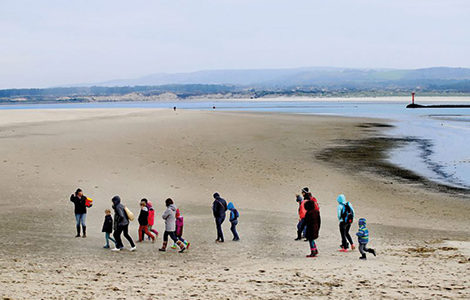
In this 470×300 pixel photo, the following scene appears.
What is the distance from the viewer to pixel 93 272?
37.4 feet

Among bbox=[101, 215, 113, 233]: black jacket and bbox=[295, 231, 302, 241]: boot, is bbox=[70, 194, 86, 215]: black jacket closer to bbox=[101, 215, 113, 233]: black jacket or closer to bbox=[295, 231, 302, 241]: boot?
bbox=[101, 215, 113, 233]: black jacket

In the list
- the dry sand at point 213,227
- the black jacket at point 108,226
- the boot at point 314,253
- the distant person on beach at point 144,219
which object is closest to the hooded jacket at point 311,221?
the boot at point 314,253

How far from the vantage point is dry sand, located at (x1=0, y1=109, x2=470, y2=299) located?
10352mm

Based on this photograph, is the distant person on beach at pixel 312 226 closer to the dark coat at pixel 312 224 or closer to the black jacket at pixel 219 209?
the dark coat at pixel 312 224

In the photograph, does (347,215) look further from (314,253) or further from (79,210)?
(79,210)

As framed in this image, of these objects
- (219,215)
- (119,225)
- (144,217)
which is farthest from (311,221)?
(119,225)

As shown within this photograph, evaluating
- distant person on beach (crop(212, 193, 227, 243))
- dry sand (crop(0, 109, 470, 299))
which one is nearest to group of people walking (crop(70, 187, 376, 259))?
distant person on beach (crop(212, 193, 227, 243))

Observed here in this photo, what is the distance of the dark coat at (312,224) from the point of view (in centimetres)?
1297

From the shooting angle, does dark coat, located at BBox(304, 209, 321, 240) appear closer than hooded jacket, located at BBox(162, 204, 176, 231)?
Yes

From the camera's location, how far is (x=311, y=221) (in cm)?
1323

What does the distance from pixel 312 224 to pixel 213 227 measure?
4.16m

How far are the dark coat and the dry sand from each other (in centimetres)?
55

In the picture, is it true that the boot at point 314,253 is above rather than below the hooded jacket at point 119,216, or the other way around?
below

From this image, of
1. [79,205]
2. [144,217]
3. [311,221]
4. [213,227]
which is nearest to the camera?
[311,221]
